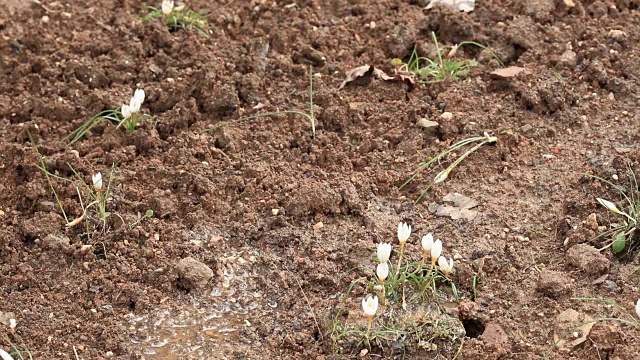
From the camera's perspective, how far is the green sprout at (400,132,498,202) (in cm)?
434

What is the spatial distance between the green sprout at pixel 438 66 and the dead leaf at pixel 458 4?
0.34 m

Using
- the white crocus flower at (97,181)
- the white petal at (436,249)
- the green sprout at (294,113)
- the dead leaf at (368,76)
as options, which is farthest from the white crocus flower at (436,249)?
the white crocus flower at (97,181)

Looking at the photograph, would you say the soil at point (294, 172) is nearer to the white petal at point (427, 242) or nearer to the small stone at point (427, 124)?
the small stone at point (427, 124)

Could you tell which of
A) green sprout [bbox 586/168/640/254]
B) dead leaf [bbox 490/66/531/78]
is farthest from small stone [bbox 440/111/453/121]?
green sprout [bbox 586/168/640/254]

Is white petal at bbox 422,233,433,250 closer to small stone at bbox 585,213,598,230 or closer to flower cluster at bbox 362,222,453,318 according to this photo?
flower cluster at bbox 362,222,453,318

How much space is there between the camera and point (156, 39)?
5.10m

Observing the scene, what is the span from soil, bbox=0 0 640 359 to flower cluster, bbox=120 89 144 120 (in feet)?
0.35

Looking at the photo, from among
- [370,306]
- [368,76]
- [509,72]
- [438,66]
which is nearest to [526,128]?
[509,72]

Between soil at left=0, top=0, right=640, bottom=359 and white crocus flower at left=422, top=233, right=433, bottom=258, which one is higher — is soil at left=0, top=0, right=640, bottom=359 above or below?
below

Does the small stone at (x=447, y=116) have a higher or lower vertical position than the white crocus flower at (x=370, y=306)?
lower

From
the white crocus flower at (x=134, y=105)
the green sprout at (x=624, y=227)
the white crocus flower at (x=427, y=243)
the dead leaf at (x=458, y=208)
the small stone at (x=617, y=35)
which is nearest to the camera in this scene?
the white crocus flower at (x=427, y=243)

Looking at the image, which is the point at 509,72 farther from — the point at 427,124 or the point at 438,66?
the point at 427,124

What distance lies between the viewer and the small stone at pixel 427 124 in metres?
4.57

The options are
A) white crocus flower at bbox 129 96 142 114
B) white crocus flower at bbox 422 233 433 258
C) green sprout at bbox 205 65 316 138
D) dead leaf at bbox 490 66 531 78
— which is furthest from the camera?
dead leaf at bbox 490 66 531 78
